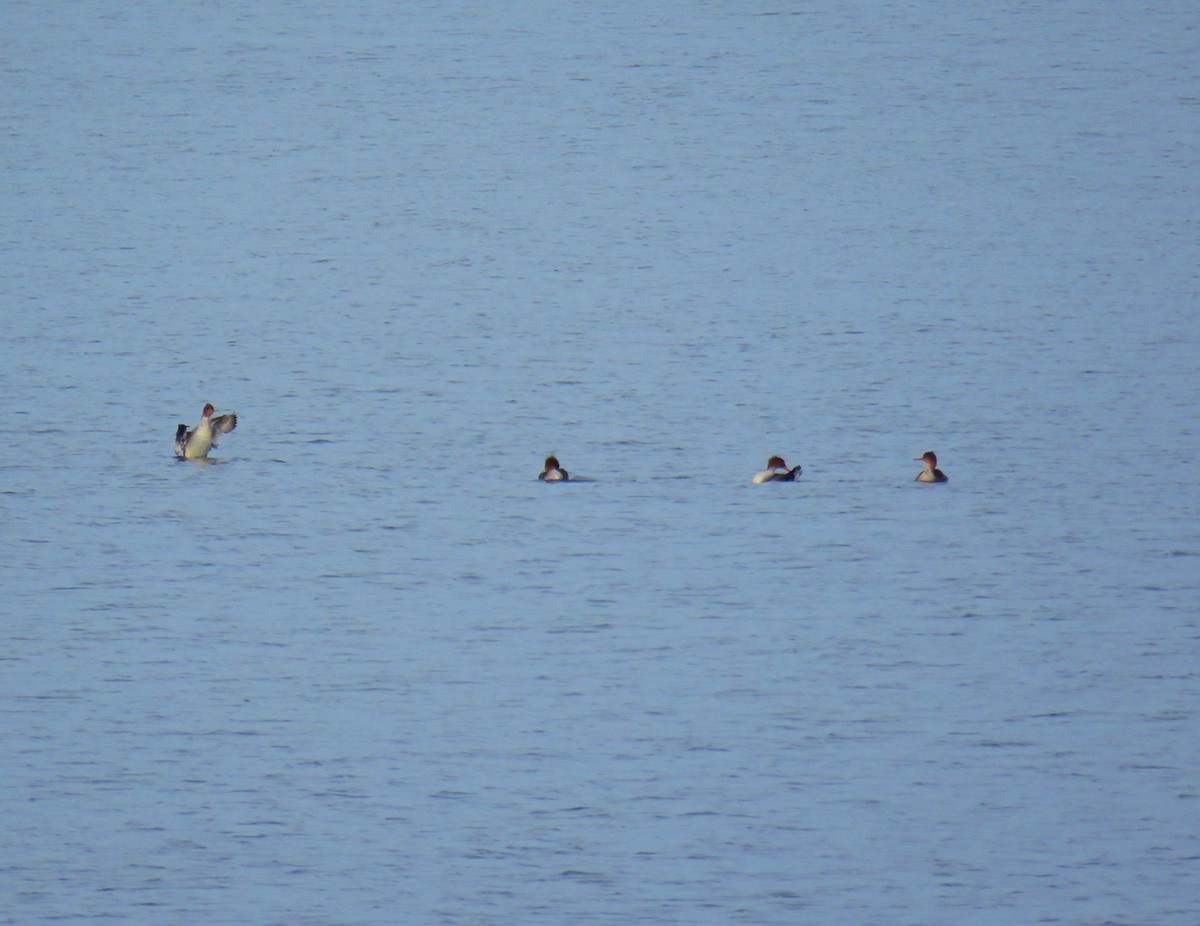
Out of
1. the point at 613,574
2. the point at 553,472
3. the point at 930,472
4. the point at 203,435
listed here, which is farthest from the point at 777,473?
the point at 203,435

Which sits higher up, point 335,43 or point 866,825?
point 335,43

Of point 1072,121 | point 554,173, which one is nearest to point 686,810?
point 1072,121

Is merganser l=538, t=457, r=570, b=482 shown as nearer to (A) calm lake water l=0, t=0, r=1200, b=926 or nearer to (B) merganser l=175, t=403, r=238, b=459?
(A) calm lake water l=0, t=0, r=1200, b=926

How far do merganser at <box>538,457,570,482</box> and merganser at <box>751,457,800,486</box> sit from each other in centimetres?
237

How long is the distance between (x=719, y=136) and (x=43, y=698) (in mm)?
88575

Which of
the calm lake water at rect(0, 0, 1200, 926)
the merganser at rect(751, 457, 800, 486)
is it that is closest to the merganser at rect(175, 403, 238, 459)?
the calm lake water at rect(0, 0, 1200, 926)

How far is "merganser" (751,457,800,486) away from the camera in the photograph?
25.1 m

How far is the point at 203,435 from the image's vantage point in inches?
1049

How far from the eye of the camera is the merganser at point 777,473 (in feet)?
82.3

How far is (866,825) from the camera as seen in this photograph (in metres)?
13.3

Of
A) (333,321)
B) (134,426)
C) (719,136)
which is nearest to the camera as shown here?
(134,426)

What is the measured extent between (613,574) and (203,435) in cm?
797

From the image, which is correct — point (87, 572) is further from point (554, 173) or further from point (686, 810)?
point (554, 173)

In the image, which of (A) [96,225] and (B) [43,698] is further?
(A) [96,225]
